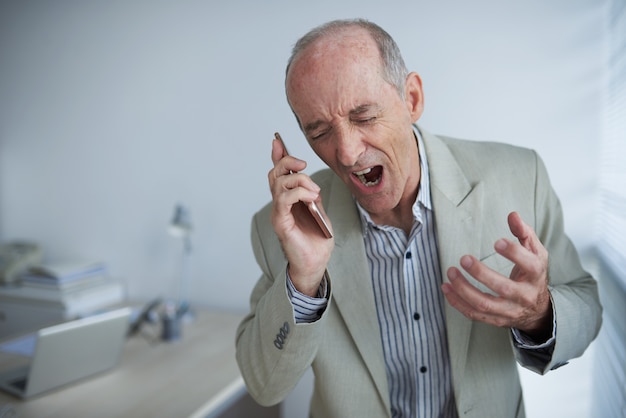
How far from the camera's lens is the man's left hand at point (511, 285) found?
80 centimetres

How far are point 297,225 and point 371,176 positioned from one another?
187mm

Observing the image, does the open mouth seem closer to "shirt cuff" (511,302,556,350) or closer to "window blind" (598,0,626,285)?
"shirt cuff" (511,302,556,350)

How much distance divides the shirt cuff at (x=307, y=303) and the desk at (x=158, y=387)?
0.60m

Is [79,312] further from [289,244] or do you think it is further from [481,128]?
[481,128]

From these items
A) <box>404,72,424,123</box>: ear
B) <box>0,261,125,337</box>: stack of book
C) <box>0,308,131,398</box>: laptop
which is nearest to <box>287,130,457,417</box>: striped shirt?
<box>404,72,424,123</box>: ear

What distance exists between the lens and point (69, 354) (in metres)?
1.53

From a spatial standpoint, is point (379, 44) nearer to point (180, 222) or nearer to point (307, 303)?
point (307, 303)

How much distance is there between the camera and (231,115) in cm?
215

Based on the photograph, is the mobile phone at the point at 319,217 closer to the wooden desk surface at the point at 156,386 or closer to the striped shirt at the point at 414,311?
the striped shirt at the point at 414,311

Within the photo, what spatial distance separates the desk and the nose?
896 mm

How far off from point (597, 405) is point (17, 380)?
1.78 metres

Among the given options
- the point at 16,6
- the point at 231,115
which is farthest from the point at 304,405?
the point at 16,6

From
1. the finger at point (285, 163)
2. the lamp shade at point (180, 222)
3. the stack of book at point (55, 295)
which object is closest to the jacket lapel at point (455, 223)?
the finger at point (285, 163)

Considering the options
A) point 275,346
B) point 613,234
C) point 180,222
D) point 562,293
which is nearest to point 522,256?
point 562,293
